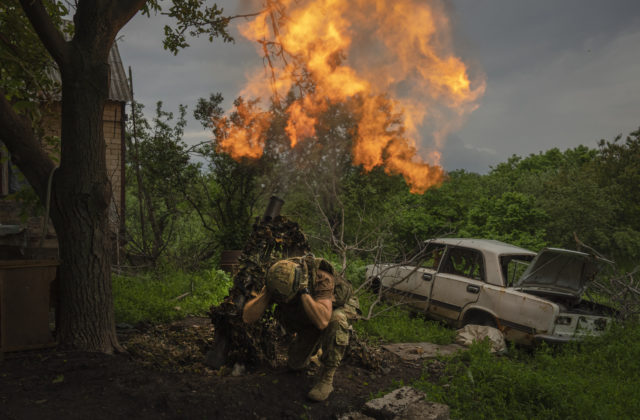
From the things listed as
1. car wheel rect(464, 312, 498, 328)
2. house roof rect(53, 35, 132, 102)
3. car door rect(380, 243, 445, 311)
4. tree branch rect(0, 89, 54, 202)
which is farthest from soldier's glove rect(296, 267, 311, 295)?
house roof rect(53, 35, 132, 102)

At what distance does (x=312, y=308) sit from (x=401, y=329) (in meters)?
3.05

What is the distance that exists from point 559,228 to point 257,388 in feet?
53.1

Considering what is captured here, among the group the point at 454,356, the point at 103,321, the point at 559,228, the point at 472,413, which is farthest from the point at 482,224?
the point at 103,321

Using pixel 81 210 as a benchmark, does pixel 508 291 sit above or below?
below

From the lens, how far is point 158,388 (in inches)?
142

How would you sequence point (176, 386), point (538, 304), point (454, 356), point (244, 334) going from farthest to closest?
point (538, 304) → point (454, 356) → point (244, 334) → point (176, 386)

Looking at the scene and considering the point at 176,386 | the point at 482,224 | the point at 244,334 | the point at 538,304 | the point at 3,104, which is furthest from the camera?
the point at 482,224

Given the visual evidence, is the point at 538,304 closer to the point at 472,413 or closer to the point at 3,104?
the point at 472,413

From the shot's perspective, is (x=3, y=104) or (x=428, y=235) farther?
(x=428, y=235)

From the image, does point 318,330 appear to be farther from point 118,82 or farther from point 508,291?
point 118,82

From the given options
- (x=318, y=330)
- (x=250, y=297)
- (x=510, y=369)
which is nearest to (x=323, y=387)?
(x=318, y=330)

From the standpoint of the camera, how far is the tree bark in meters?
4.28

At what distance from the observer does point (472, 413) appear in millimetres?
3768

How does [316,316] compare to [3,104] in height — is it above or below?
below
